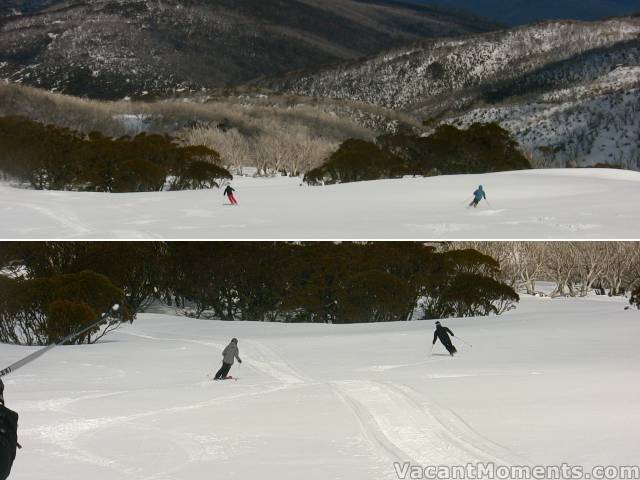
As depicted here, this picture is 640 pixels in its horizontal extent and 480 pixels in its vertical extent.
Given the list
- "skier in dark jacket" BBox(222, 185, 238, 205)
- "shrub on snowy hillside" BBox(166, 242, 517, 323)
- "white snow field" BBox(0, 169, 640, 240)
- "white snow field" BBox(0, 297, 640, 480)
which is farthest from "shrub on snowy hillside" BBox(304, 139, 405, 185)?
"shrub on snowy hillside" BBox(166, 242, 517, 323)

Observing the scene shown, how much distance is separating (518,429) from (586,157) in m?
25.6

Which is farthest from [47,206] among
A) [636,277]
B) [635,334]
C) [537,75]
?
[537,75]

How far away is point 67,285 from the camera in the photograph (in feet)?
75.8

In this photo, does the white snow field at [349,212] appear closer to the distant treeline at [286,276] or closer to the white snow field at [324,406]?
the white snow field at [324,406]

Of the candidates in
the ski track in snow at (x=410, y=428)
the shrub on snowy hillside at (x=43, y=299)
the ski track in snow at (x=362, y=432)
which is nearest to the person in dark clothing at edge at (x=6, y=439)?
the ski track in snow at (x=362, y=432)

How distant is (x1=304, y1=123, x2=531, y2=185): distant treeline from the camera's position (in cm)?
1823

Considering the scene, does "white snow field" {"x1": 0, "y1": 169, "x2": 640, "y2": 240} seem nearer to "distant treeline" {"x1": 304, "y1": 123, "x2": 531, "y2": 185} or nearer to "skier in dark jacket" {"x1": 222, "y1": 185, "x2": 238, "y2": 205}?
"skier in dark jacket" {"x1": 222, "y1": 185, "x2": 238, "y2": 205}

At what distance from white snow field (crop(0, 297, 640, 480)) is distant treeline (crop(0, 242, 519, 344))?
612 cm

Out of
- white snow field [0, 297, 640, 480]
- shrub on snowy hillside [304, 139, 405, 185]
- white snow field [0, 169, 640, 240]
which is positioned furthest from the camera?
shrub on snowy hillside [304, 139, 405, 185]

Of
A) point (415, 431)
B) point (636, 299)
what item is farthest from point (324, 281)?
point (415, 431)

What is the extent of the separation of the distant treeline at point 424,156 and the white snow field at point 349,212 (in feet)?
1.64

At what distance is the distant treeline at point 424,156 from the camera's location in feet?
59.8

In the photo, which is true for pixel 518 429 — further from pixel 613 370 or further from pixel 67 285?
pixel 67 285

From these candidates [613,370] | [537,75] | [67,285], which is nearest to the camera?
[613,370]
